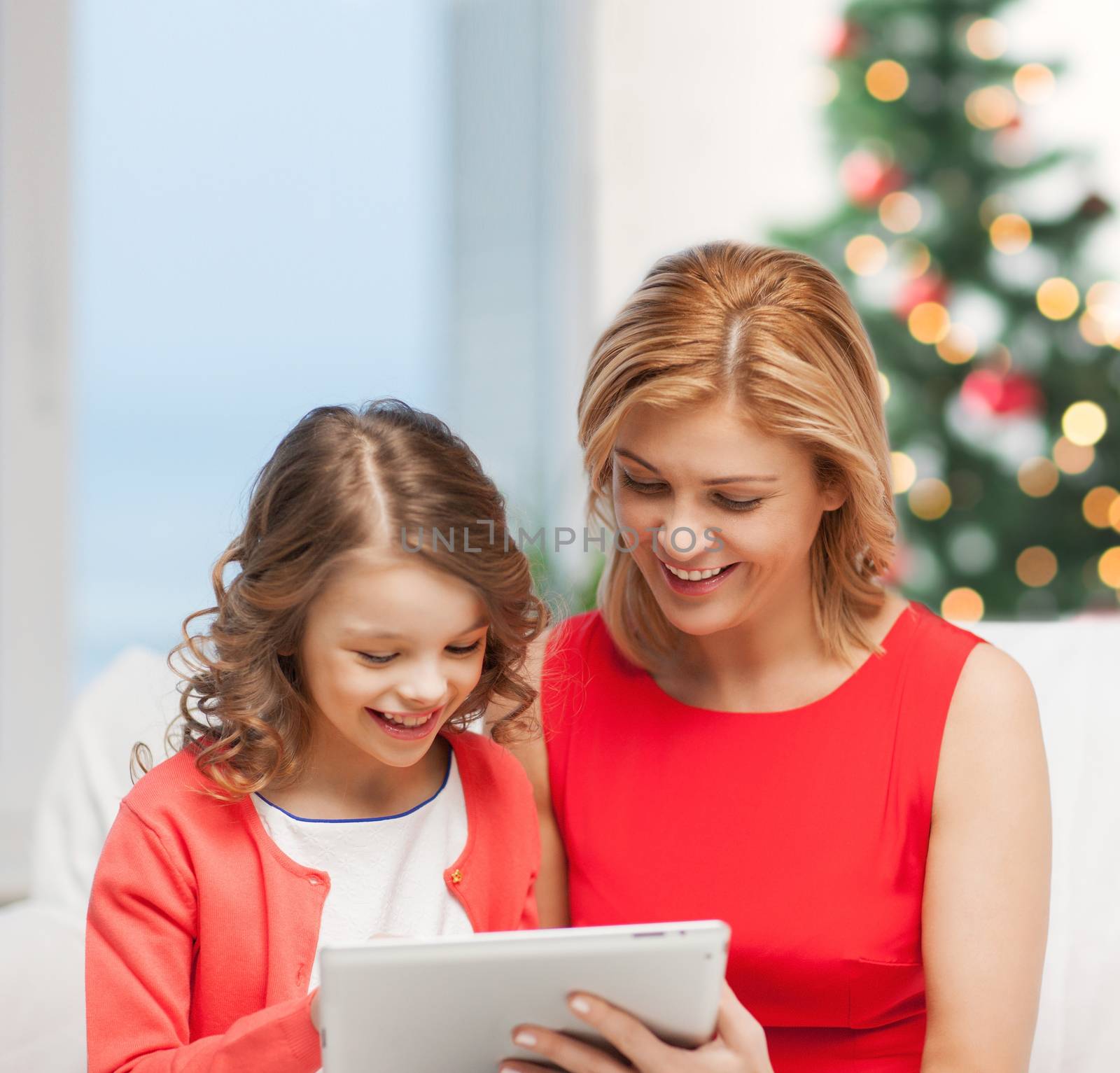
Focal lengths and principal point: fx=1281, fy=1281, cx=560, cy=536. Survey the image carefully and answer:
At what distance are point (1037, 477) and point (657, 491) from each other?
2.09 m

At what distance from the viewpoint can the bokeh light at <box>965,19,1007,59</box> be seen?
9.97ft

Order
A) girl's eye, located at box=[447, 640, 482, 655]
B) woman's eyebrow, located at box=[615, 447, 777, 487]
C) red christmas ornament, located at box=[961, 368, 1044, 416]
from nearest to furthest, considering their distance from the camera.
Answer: girl's eye, located at box=[447, 640, 482, 655]
woman's eyebrow, located at box=[615, 447, 777, 487]
red christmas ornament, located at box=[961, 368, 1044, 416]

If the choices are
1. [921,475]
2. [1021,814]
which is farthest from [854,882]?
[921,475]

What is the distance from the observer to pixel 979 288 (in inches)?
120

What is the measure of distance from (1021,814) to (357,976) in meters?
0.73

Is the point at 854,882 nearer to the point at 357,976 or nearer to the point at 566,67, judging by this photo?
the point at 357,976

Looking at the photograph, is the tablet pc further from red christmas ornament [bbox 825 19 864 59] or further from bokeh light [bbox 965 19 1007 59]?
bokeh light [bbox 965 19 1007 59]

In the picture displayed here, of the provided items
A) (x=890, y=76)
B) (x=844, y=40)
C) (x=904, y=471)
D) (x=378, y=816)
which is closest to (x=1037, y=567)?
(x=904, y=471)

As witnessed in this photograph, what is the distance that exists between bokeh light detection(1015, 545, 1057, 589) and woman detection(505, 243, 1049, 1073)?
1.79 metres

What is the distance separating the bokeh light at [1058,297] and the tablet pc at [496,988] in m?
2.49

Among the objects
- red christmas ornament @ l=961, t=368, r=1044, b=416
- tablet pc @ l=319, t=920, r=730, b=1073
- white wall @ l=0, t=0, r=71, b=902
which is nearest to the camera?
tablet pc @ l=319, t=920, r=730, b=1073

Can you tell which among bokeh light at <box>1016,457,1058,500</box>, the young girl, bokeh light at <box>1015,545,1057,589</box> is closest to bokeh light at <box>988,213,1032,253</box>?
bokeh light at <box>1016,457,1058,500</box>

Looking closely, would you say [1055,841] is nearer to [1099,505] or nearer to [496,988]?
[496,988]

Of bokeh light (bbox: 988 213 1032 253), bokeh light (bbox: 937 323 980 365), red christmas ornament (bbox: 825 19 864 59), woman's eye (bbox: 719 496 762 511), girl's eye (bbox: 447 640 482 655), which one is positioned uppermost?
red christmas ornament (bbox: 825 19 864 59)
